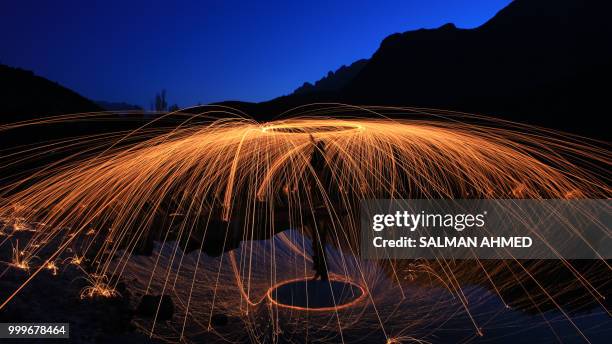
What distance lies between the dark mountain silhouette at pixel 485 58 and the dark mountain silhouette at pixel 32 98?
15486 millimetres

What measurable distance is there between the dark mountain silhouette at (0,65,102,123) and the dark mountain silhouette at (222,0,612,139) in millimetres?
15486

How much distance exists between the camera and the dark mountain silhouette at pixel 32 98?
25.8 m

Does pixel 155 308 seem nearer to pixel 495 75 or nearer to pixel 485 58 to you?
pixel 495 75

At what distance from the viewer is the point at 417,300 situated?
18.1 ft

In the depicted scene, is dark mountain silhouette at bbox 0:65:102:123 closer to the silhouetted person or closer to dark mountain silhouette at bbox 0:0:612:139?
dark mountain silhouette at bbox 0:0:612:139

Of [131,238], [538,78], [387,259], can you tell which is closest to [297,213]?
[387,259]

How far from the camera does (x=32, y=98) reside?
33.5m

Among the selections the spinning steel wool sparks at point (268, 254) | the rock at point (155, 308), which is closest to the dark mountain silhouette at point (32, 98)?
the spinning steel wool sparks at point (268, 254)

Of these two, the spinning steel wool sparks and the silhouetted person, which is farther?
the silhouetted person

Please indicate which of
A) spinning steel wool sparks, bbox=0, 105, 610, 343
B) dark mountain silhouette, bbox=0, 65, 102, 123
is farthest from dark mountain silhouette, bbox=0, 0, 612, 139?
spinning steel wool sparks, bbox=0, 105, 610, 343

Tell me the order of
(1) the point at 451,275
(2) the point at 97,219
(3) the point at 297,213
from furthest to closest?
(3) the point at 297,213
(2) the point at 97,219
(1) the point at 451,275

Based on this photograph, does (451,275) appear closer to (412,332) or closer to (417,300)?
(417,300)

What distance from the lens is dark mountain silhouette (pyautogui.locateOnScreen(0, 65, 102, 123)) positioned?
2584 centimetres

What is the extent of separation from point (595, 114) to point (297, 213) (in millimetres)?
24208
